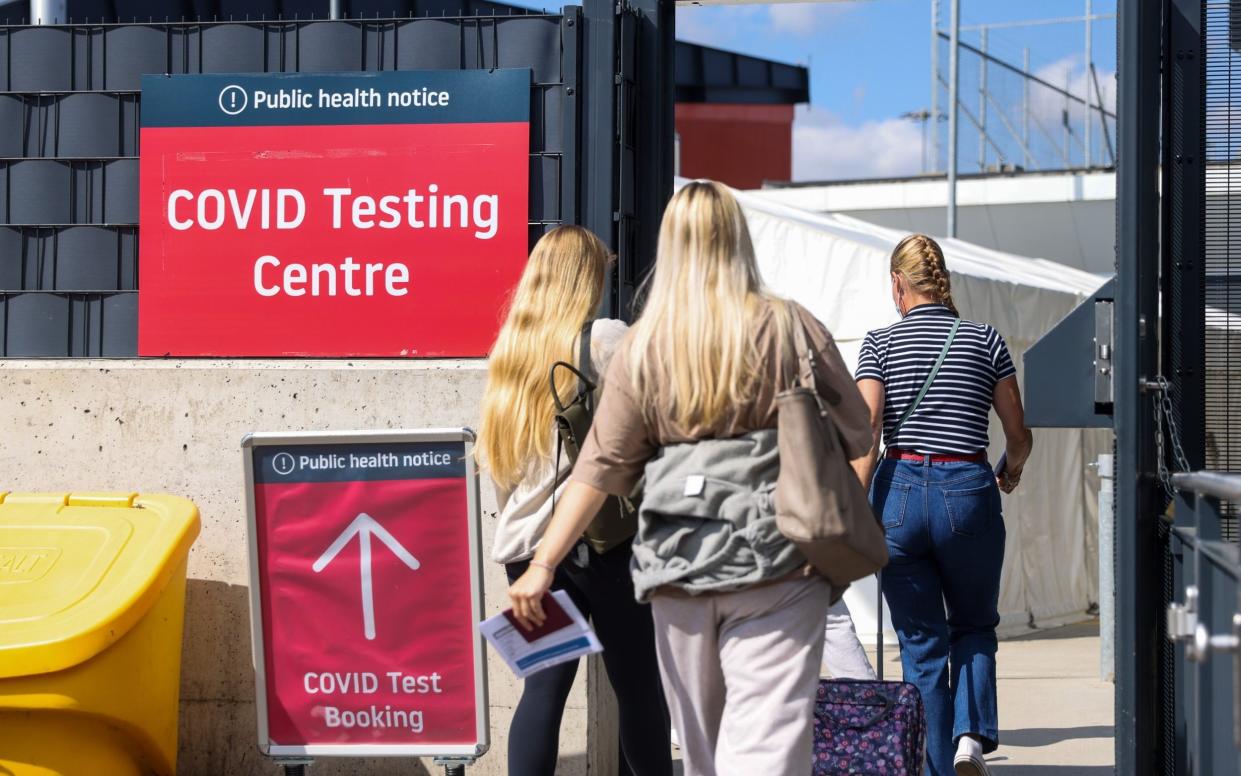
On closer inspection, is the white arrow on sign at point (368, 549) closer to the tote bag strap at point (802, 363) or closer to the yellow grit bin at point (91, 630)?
the yellow grit bin at point (91, 630)

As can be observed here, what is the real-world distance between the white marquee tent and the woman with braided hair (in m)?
4.05

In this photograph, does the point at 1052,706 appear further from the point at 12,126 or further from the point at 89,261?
the point at 12,126

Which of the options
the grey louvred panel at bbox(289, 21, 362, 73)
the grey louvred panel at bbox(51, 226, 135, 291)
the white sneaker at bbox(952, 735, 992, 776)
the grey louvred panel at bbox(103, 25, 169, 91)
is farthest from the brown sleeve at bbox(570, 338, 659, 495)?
the grey louvred panel at bbox(103, 25, 169, 91)

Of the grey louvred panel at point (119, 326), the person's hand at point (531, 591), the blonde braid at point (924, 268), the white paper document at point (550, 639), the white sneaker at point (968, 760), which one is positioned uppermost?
the blonde braid at point (924, 268)

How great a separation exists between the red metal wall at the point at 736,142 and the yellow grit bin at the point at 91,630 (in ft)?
70.8

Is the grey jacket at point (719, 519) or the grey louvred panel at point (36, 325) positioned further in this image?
the grey louvred panel at point (36, 325)

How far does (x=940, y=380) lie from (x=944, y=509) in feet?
1.34

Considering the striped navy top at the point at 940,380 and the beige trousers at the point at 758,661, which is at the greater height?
the striped navy top at the point at 940,380

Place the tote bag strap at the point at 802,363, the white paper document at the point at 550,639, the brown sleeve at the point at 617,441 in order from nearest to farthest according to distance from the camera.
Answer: the tote bag strap at the point at 802,363
the brown sleeve at the point at 617,441
the white paper document at the point at 550,639

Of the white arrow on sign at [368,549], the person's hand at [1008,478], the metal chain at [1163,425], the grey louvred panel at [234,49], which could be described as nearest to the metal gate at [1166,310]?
the metal chain at [1163,425]

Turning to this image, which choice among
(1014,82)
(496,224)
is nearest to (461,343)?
(496,224)

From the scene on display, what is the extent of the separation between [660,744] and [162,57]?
293cm

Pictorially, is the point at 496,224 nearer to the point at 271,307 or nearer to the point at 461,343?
the point at 461,343

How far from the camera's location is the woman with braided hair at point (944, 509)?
458 centimetres
